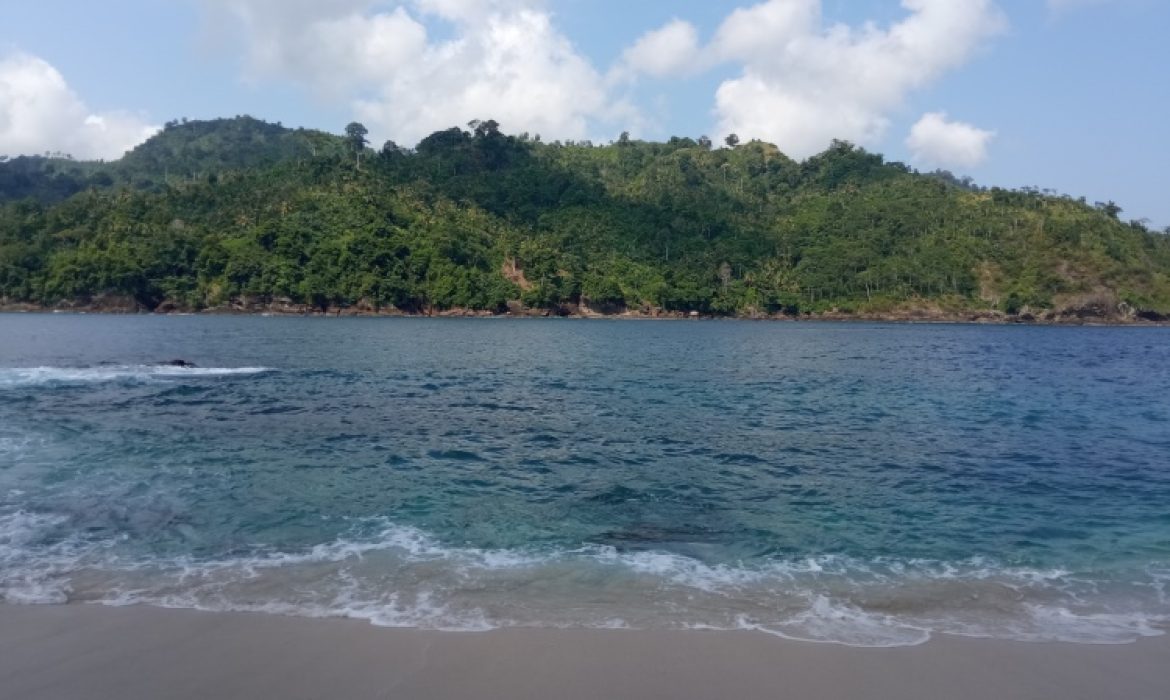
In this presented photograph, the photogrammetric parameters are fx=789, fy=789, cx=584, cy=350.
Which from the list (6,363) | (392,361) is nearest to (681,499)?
(392,361)

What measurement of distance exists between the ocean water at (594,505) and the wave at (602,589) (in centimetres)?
5

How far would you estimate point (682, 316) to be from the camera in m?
140

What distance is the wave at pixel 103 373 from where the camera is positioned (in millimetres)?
32125

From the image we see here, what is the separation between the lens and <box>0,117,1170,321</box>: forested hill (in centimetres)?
12212

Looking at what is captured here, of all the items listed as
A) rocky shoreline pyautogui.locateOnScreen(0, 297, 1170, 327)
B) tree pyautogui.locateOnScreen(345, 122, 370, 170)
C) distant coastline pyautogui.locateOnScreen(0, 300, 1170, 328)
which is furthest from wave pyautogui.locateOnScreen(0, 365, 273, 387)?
tree pyautogui.locateOnScreen(345, 122, 370, 170)

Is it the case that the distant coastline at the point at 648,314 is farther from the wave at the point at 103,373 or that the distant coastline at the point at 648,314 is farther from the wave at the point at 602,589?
the wave at the point at 602,589

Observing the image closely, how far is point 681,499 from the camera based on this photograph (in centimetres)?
1570

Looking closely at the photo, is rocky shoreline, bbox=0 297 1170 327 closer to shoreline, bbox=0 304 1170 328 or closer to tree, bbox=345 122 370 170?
shoreline, bbox=0 304 1170 328

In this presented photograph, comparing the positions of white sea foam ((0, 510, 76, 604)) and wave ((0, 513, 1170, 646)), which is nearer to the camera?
wave ((0, 513, 1170, 646))

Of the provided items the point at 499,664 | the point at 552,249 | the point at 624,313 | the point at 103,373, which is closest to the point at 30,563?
the point at 499,664

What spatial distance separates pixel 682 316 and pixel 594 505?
126329mm

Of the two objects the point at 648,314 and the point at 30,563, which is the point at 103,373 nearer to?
the point at 30,563

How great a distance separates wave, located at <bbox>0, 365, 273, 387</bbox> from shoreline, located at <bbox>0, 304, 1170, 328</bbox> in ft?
273

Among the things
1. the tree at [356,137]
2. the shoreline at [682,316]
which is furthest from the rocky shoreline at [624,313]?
the tree at [356,137]
